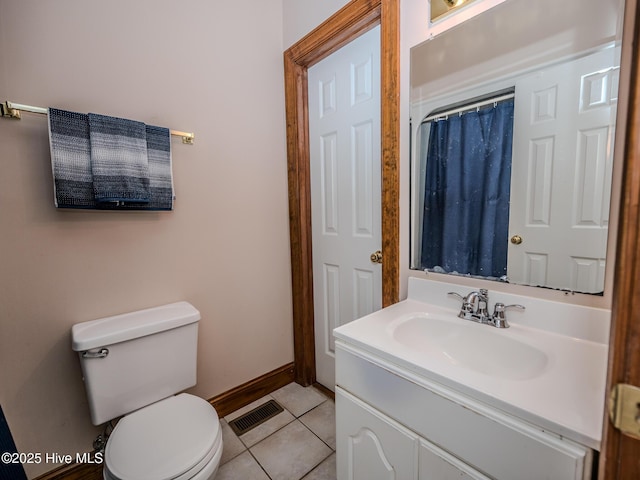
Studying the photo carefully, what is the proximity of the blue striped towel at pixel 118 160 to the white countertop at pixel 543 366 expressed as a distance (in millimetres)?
1024

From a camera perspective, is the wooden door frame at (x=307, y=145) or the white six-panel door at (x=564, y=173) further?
the wooden door frame at (x=307, y=145)

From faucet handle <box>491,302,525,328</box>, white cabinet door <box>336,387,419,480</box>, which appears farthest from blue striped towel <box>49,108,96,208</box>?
faucet handle <box>491,302,525,328</box>

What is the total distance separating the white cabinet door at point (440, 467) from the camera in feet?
A: 2.29

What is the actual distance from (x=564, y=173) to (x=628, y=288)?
29.0 inches

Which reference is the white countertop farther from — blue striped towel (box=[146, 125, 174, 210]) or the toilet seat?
blue striped towel (box=[146, 125, 174, 210])

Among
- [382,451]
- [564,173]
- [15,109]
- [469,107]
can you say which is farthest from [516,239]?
[15,109]

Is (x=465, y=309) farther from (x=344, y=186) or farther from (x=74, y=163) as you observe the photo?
(x=74, y=163)

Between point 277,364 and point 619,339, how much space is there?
1.84 m

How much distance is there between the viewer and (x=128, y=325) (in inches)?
47.1

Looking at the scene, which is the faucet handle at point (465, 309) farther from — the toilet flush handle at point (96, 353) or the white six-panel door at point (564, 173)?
the toilet flush handle at point (96, 353)

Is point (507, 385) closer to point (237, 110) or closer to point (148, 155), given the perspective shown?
point (148, 155)

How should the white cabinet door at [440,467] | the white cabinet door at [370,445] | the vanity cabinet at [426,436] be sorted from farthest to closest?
the white cabinet door at [370,445], the white cabinet door at [440,467], the vanity cabinet at [426,436]

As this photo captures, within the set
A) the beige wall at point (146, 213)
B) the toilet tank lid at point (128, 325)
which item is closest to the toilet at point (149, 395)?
the toilet tank lid at point (128, 325)

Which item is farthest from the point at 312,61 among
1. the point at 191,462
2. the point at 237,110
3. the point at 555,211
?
the point at 191,462
